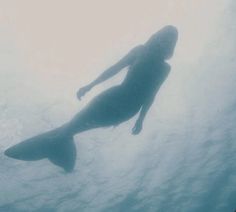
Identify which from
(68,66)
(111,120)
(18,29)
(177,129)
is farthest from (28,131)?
(111,120)

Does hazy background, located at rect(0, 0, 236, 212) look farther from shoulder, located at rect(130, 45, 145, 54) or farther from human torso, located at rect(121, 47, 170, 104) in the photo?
human torso, located at rect(121, 47, 170, 104)

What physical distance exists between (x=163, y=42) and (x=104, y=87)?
7967 millimetres

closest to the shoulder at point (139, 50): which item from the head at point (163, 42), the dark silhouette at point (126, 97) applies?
the dark silhouette at point (126, 97)

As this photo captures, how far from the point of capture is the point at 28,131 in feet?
44.8

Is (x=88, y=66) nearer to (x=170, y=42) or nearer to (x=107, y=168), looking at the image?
(x=170, y=42)

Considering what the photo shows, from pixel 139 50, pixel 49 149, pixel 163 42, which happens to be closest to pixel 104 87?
pixel 139 50

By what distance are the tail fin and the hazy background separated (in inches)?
256

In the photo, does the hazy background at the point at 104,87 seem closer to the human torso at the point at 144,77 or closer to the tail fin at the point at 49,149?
the tail fin at the point at 49,149

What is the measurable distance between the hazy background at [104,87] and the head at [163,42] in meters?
6.59

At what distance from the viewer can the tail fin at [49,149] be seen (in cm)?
500

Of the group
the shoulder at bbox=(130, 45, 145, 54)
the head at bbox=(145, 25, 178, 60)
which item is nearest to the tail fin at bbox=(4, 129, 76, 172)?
the shoulder at bbox=(130, 45, 145, 54)

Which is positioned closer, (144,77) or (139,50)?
(144,77)

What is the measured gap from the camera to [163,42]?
500 centimetres

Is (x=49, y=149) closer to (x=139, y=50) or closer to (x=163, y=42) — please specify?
(x=139, y=50)
